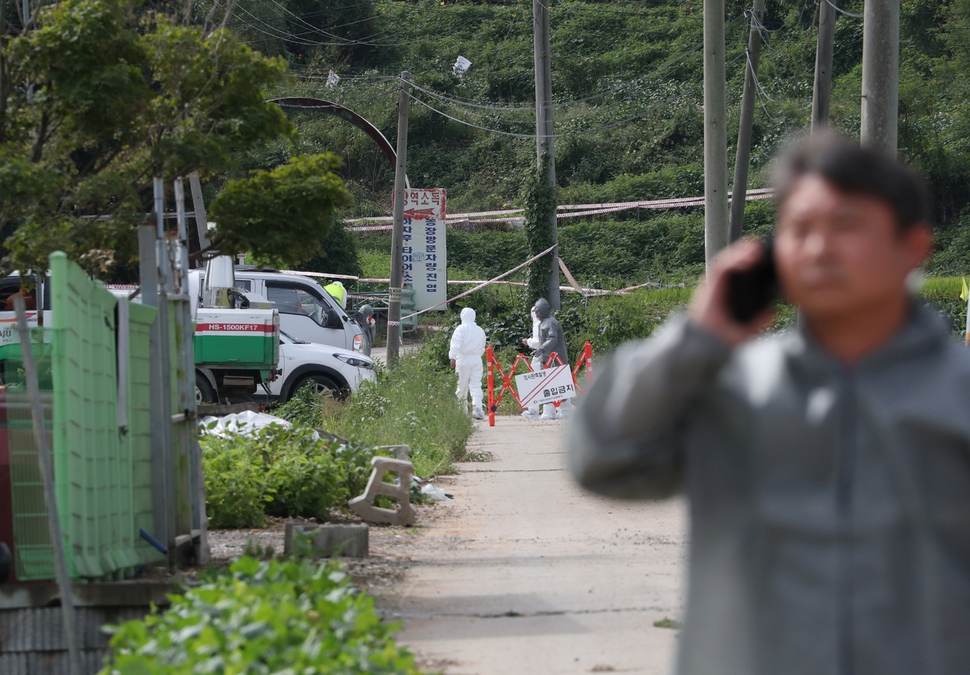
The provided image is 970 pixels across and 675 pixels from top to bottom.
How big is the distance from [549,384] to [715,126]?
190 inches

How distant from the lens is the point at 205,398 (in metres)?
17.1

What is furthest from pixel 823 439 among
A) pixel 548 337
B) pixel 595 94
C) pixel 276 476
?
pixel 595 94

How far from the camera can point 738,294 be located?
1862 millimetres

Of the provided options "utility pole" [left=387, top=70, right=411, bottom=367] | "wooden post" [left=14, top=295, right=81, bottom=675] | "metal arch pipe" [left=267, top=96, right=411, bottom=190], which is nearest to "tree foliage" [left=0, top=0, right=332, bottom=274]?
"wooden post" [left=14, top=295, right=81, bottom=675]

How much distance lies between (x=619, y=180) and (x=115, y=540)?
128ft

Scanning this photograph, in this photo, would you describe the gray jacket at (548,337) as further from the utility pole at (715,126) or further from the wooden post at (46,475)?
the wooden post at (46,475)

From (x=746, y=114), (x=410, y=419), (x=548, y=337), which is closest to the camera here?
(x=410, y=419)

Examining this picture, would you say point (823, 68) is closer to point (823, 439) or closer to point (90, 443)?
point (90, 443)

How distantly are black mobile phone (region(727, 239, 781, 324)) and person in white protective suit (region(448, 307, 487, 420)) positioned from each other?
1595 cm

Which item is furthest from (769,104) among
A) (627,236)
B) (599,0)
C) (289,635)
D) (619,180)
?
(289,635)

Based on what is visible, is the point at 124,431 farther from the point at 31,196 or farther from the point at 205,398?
the point at 205,398

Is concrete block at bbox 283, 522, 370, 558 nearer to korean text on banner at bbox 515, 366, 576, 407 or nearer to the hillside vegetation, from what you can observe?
korean text on banner at bbox 515, 366, 576, 407

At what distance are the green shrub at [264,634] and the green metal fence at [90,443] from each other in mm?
904

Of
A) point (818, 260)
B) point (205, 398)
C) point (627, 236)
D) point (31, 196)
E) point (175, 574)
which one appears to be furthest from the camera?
point (627, 236)
